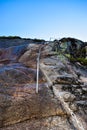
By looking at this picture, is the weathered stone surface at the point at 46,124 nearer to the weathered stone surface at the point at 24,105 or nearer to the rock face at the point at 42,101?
the rock face at the point at 42,101

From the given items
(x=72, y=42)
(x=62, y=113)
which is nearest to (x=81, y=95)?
(x=62, y=113)

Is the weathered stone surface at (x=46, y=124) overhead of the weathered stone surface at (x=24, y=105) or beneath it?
beneath

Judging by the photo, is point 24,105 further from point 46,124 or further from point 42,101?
point 46,124

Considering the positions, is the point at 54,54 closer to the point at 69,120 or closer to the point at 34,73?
the point at 34,73

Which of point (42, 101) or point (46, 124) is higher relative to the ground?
point (42, 101)

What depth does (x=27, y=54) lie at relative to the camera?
10.9 meters

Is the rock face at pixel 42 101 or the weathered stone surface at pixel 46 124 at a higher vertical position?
the rock face at pixel 42 101

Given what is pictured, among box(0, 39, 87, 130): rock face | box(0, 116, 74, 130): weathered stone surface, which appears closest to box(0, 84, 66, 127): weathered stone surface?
box(0, 39, 87, 130): rock face

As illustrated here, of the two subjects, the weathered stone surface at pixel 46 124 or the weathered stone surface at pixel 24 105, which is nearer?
the weathered stone surface at pixel 46 124

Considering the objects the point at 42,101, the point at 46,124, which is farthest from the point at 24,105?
the point at 46,124

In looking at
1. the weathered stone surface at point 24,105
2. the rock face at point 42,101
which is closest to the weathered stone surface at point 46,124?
the rock face at point 42,101

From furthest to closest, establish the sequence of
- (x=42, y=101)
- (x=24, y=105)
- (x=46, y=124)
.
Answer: (x=42, y=101) < (x=24, y=105) < (x=46, y=124)

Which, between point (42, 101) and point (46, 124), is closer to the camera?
point (46, 124)

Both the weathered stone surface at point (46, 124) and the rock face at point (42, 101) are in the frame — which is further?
the rock face at point (42, 101)
